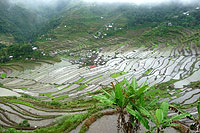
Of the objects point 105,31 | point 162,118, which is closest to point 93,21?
point 105,31

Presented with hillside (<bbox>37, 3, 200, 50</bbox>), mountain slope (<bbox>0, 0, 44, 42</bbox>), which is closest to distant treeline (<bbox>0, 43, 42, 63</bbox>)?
hillside (<bbox>37, 3, 200, 50</bbox>)

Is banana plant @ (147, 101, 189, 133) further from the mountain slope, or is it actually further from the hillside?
the mountain slope

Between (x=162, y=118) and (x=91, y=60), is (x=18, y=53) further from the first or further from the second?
(x=162, y=118)

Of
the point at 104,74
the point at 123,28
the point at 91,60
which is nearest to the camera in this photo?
the point at 104,74

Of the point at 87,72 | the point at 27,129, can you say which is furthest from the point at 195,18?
the point at 27,129

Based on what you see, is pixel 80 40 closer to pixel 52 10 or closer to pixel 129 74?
pixel 129 74

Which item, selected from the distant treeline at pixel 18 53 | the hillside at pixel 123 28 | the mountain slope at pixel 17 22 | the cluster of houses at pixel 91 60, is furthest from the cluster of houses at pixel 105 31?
the mountain slope at pixel 17 22

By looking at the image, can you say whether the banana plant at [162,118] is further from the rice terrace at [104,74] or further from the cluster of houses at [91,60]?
the cluster of houses at [91,60]
